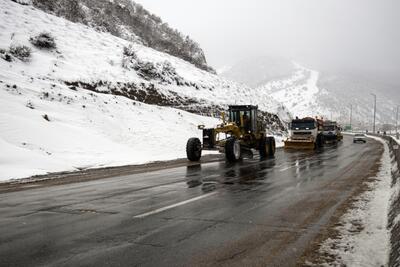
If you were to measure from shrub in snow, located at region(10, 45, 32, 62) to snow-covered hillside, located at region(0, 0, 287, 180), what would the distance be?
0.37 ft

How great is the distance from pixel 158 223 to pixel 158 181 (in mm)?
4963

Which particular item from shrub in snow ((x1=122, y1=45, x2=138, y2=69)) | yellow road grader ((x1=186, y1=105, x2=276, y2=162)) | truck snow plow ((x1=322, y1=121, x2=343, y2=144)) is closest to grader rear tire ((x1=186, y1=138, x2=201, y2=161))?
yellow road grader ((x1=186, y1=105, x2=276, y2=162))

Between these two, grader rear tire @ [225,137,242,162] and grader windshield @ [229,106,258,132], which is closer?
grader rear tire @ [225,137,242,162]

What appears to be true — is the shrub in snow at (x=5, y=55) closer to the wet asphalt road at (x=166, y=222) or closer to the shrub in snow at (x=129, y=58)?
the shrub in snow at (x=129, y=58)

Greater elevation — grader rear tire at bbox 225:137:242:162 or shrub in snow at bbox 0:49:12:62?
shrub in snow at bbox 0:49:12:62

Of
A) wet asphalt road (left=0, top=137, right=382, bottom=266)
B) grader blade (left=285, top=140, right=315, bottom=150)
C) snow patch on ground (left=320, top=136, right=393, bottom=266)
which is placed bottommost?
snow patch on ground (left=320, top=136, right=393, bottom=266)

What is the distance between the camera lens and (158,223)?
6066 mm

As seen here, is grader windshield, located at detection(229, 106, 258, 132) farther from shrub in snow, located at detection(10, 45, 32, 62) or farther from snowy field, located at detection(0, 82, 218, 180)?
shrub in snow, located at detection(10, 45, 32, 62)

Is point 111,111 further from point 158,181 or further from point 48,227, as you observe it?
point 48,227

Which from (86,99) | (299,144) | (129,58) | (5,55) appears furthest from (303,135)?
(5,55)

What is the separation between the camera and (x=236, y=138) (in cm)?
1831

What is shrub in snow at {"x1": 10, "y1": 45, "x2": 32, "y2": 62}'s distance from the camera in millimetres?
28216

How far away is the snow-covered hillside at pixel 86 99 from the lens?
16812mm

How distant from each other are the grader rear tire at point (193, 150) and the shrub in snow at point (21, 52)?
56.4 feet
